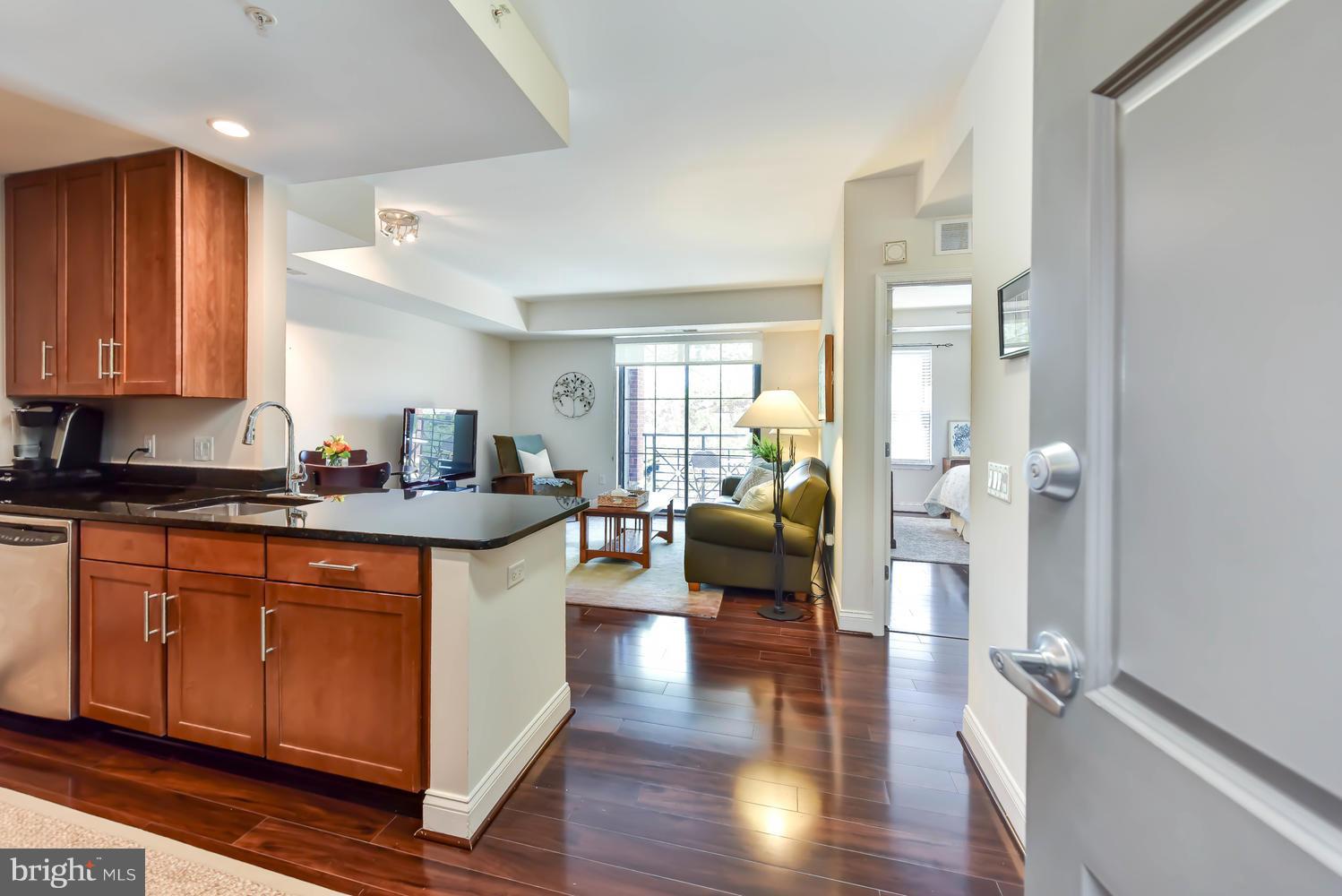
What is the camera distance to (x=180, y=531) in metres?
1.78

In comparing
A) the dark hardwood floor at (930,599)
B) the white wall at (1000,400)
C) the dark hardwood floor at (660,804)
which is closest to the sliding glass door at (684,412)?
the dark hardwood floor at (930,599)

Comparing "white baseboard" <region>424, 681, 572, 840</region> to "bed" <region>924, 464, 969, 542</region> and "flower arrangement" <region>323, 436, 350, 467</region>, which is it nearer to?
"flower arrangement" <region>323, 436, 350, 467</region>

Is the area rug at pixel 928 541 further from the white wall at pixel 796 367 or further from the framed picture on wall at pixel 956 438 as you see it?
the white wall at pixel 796 367

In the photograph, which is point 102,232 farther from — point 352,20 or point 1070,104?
point 1070,104

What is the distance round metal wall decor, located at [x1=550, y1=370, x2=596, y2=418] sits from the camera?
718 cm

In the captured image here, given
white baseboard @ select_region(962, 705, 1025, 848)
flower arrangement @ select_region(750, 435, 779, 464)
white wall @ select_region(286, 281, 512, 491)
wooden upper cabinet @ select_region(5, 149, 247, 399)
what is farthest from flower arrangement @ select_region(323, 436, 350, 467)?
white baseboard @ select_region(962, 705, 1025, 848)

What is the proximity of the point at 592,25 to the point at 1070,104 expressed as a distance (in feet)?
6.32

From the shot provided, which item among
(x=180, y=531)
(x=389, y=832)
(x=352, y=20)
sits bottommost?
(x=389, y=832)

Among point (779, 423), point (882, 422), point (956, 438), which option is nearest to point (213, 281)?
point (779, 423)

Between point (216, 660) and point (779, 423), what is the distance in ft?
9.19

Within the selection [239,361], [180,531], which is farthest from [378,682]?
[239,361]

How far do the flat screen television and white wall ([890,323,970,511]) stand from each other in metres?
5.31

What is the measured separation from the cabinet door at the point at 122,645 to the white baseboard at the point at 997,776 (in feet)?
9.10

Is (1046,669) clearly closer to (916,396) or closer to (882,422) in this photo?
(882,422)
